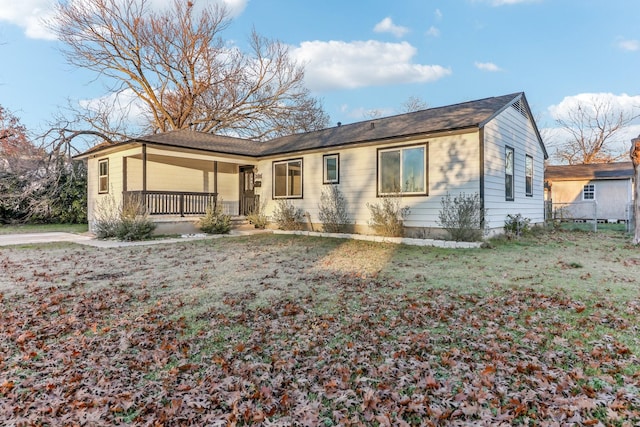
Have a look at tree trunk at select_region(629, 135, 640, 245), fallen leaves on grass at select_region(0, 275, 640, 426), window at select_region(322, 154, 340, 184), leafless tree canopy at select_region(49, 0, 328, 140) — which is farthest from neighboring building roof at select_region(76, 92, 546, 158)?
leafless tree canopy at select_region(49, 0, 328, 140)

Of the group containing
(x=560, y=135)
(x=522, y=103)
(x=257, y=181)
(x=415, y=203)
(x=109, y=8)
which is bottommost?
(x=415, y=203)

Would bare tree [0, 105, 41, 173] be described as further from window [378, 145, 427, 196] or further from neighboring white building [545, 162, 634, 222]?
neighboring white building [545, 162, 634, 222]

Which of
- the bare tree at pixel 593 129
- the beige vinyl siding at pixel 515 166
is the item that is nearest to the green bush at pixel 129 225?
the beige vinyl siding at pixel 515 166

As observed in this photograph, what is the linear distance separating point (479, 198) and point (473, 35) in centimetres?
1073

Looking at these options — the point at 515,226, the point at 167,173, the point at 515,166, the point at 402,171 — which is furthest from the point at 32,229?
the point at 515,166

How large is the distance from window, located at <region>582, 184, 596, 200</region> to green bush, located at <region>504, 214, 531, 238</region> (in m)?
13.2

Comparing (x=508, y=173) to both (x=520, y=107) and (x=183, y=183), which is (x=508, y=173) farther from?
(x=183, y=183)

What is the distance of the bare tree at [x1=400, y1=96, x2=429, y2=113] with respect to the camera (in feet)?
102

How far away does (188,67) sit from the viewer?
20.8 meters

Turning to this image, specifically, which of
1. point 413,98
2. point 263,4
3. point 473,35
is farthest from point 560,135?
point 263,4

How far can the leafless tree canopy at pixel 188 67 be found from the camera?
1840cm

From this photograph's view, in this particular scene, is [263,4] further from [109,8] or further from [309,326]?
[309,326]

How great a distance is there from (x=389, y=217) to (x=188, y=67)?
17.3 m

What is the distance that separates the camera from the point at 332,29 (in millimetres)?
16922
